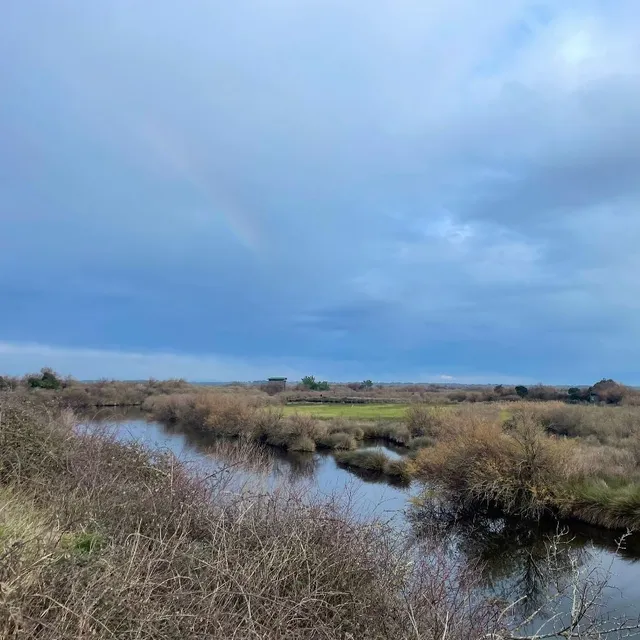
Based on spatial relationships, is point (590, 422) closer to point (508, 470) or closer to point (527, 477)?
point (527, 477)

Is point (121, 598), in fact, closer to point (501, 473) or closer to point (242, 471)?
point (242, 471)

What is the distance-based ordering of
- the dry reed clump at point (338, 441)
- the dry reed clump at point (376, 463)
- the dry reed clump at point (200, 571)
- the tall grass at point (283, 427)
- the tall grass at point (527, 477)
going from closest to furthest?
the dry reed clump at point (200, 571) < the tall grass at point (527, 477) < the dry reed clump at point (376, 463) < the dry reed clump at point (338, 441) < the tall grass at point (283, 427)

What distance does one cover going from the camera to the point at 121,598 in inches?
186

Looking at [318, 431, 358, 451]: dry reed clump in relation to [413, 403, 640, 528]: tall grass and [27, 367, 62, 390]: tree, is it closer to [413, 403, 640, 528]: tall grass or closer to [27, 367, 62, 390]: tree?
[413, 403, 640, 528]: tall grass

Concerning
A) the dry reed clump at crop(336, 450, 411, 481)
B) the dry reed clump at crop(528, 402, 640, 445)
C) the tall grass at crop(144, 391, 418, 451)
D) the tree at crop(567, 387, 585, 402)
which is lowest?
the dry reed clump at crop(336, 450, 411, 481)

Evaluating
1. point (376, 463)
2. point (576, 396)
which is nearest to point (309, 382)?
point (576, 396)

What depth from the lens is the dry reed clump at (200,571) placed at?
4.66 metres

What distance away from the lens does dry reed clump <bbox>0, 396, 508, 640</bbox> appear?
4660mm

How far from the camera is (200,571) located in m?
6.40

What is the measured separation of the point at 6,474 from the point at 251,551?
21.8 ft

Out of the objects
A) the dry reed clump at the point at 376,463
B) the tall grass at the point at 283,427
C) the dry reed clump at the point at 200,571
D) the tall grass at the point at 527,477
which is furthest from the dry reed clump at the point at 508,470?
the tall grass at the point at 283,427

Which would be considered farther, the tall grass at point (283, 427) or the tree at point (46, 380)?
the tree at point (46, 380)

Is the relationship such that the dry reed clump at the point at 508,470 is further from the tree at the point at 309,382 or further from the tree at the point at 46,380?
the tree at the point at 309,382

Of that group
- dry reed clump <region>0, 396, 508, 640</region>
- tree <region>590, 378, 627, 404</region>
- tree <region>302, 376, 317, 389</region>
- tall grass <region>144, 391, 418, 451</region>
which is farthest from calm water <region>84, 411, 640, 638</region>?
tree <region>302, 376, 317, 389</region>
